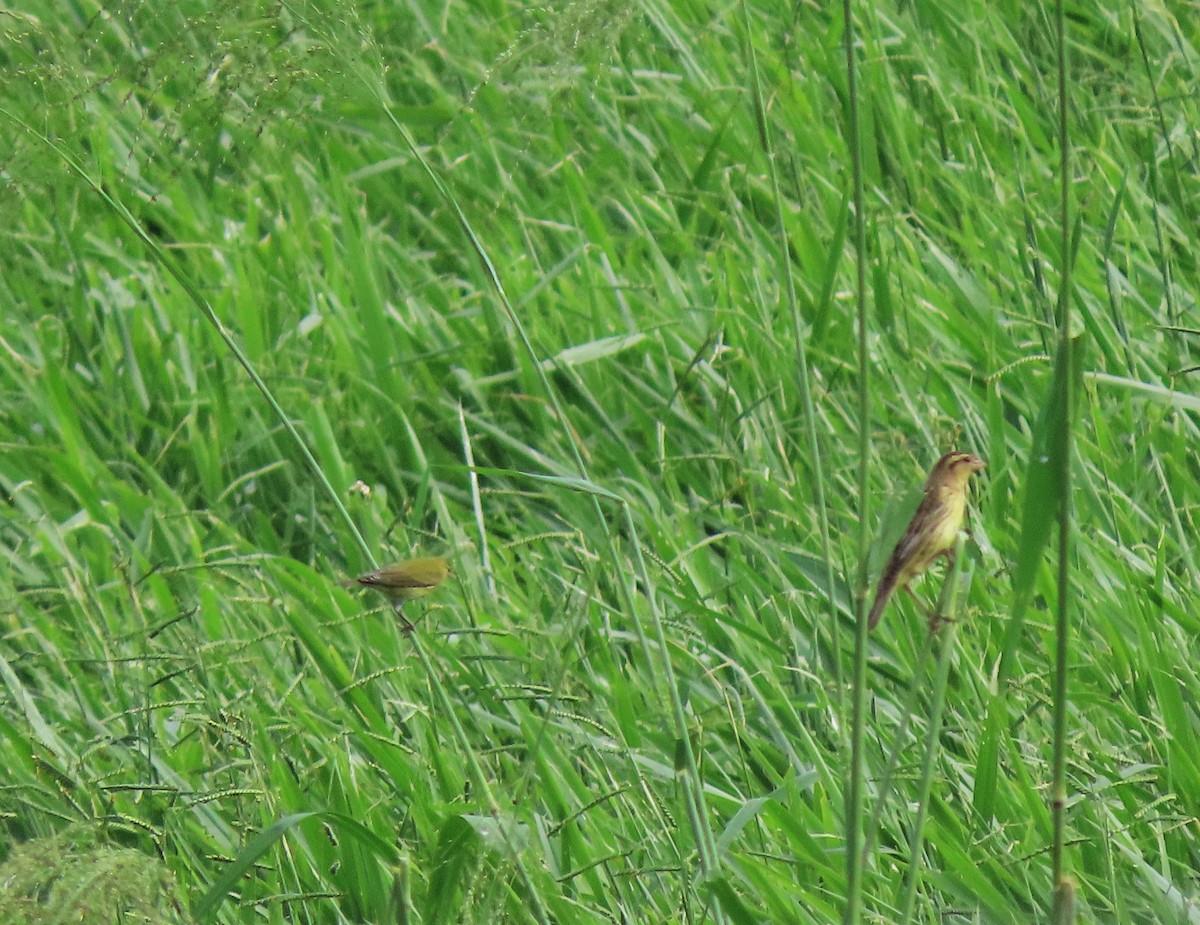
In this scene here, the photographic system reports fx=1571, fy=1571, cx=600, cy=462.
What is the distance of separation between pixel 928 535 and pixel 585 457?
173cm

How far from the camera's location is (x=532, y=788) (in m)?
1.93

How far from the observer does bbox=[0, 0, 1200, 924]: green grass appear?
1.84 metres

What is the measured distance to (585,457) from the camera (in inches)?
119

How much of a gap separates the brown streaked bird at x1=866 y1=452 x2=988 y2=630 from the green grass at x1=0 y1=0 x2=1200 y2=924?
0.42 feet

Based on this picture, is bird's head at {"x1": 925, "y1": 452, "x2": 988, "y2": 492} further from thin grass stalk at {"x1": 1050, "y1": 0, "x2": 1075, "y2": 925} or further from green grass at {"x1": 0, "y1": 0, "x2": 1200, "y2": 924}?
thin grass stalk at {"x1": 1050, "y1": 0, "x2": 1075, "y2": 925}

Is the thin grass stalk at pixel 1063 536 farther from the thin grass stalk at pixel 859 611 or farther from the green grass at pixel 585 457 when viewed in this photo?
the thin grass stalk at pixel 859 611

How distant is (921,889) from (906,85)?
102 inches

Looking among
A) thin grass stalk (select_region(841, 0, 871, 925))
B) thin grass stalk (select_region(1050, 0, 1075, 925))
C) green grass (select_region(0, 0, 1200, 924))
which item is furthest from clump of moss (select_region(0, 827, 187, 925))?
thin grass stalk (select_region(1050, 0, 1075, 925))

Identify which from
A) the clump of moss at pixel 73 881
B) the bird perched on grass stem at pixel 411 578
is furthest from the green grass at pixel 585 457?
the bird perched on grass stem at pixel 411 578

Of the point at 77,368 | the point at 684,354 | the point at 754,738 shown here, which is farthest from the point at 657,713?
the point at 77,368

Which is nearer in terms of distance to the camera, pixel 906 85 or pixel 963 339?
pixel 963 339

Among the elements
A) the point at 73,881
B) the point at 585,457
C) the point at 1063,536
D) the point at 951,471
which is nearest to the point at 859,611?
the point at 1063,536

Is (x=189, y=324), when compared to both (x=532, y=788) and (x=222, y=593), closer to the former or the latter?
(x=222, y=593)

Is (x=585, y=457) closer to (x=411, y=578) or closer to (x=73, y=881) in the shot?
(x=411, y=578)
